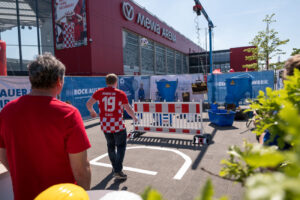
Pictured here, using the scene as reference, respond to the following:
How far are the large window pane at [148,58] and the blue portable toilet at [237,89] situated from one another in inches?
609

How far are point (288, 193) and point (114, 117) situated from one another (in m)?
3.63

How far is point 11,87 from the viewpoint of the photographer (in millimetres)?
7141

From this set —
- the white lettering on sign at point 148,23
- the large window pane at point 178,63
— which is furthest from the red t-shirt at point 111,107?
the large window pane at point 178,63

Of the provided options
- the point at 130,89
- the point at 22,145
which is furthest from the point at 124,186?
the point at 130,89

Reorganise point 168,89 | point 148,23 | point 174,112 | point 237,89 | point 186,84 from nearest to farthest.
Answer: point 174,112 → point 237,89 → point 168,89 → point 186,84 → point 148,23

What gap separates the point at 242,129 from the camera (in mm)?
7516

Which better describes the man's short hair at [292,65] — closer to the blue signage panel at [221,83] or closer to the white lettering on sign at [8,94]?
the white lettering on sign at [8,94]

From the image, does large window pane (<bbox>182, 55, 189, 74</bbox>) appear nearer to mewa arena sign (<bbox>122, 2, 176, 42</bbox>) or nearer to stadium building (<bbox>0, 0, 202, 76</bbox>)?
mewa arena sign (<bbox>122, 2, 176, 42</bbox>)

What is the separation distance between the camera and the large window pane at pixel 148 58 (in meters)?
24.8

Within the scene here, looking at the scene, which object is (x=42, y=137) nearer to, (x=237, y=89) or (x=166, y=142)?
(x=166, y=142)

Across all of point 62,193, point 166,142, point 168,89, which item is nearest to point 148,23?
point 168,89

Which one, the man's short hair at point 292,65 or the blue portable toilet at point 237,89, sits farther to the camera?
the blue portable toilet at point 237,89

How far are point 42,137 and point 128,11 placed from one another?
67.4 feet

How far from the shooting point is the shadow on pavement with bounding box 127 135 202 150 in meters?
5.84
